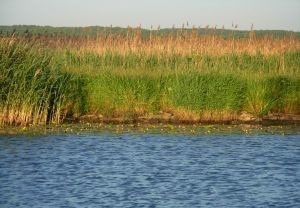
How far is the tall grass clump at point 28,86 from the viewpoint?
1825 centimetres

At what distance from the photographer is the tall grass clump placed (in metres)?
18.2

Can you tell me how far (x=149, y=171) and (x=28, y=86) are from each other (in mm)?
5492

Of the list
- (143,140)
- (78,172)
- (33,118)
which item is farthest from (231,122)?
(78,172)

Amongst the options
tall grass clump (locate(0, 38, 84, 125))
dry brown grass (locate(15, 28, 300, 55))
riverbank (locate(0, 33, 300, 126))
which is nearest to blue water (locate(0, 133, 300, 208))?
tall grass clump (locate(0, 38, 84, 125))

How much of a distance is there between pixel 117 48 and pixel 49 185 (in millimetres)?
11996

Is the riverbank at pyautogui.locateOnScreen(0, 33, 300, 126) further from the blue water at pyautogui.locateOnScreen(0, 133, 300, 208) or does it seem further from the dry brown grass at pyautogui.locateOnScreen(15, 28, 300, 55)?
the dry brown grass at pyautogui.locateOnScreen(15, 28, 300, 55)

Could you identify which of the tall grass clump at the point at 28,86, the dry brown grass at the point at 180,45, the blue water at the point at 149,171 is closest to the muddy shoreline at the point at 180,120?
the tall grass clump at the point at 28,86

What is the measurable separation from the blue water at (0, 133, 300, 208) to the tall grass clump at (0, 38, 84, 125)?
3.63ft

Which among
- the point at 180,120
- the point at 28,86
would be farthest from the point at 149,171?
the point at 180,120

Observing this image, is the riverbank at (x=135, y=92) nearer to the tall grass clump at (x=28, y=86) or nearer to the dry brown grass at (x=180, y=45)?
the tall grass clump at (x=28, y=86)

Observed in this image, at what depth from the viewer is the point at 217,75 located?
2034 cm

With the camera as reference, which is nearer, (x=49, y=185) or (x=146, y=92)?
(x=49, y=185)

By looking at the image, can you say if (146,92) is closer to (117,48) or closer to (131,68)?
(131,68)

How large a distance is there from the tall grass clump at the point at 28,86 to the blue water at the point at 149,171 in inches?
43.5
